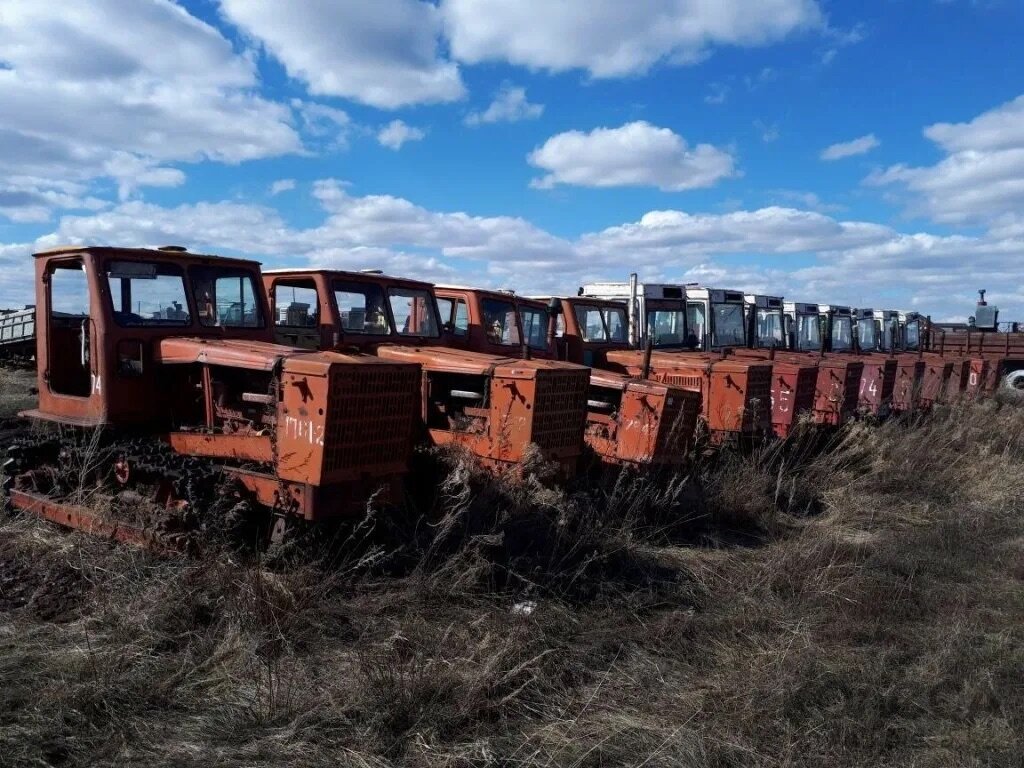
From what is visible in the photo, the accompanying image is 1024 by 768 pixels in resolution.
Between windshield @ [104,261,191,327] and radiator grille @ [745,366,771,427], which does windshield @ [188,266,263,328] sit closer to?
windshield @ [104,261,191,327]

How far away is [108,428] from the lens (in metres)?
6.55

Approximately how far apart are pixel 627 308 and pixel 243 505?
7994 millimetres

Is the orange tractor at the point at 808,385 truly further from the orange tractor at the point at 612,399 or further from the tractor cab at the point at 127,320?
the tractor cab at the point at 127,320

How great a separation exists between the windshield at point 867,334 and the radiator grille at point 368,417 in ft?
55.4

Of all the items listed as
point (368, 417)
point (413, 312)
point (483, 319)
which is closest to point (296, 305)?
point (413, 312)

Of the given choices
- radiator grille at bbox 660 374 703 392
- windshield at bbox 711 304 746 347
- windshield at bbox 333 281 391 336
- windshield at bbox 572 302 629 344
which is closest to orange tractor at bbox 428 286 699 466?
windshield at bbox 333 281 391 336

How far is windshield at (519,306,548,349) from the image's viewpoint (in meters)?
10.7

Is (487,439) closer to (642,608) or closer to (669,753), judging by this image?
(642,608)

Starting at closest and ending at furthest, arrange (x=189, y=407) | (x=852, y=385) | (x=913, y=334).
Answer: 1. (x=189, y=407)
2. (x=852, y=385)
3. (x=913, y=334)

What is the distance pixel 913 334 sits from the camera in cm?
2362

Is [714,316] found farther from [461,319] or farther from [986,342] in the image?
[986,342]

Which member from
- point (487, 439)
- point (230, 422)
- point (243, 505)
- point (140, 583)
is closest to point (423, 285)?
point (487, 439)

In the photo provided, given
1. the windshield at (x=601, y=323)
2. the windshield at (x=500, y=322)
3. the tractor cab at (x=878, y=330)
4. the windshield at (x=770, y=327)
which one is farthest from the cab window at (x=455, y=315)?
the tractor cab at (x=878, y=330)

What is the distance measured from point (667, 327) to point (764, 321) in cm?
406
